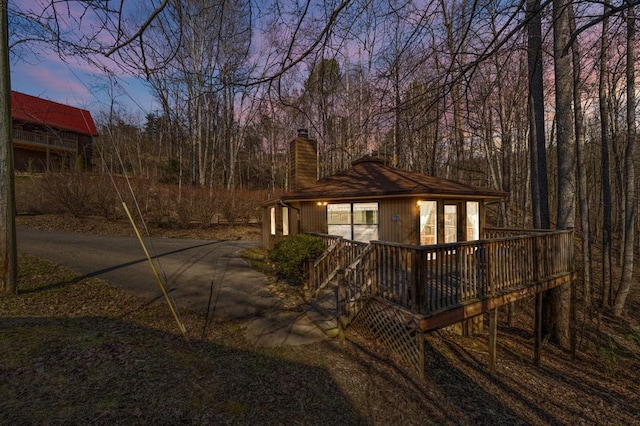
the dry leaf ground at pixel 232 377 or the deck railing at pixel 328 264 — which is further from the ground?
the deck railing at pixel 328 264

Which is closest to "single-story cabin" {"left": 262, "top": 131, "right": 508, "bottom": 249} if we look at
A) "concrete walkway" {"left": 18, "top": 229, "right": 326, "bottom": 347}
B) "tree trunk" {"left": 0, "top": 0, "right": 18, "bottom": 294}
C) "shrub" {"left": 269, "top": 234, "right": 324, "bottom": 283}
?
"shrub" {"left": 269, "top": 234, "right": 324, "bottom": 283}

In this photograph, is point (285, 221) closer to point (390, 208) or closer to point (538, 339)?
point (390, 208)

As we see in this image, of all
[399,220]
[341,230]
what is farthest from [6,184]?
[399,220]

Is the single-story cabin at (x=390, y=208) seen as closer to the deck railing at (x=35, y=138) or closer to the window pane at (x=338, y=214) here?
the window pane at (x=338, y=214)

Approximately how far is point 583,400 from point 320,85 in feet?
23.4

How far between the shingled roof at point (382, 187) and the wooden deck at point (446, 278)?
250 cm

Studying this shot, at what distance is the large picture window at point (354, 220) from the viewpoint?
30.3 feet

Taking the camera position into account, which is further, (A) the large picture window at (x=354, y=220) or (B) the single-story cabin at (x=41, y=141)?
(B) the single-story cabin at (x=41, y=141)

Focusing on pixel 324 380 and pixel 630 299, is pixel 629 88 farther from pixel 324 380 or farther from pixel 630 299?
pixel 324 380

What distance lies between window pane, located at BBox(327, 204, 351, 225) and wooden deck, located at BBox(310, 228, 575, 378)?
2750mm

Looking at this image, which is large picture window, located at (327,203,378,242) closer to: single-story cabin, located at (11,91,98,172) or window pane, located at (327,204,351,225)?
window pane, located at (327,204,351,225)

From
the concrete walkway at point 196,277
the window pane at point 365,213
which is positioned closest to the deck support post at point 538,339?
the window pane at point 365,213

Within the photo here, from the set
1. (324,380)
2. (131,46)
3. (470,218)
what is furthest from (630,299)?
(131,46)

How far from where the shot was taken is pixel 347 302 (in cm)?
555
